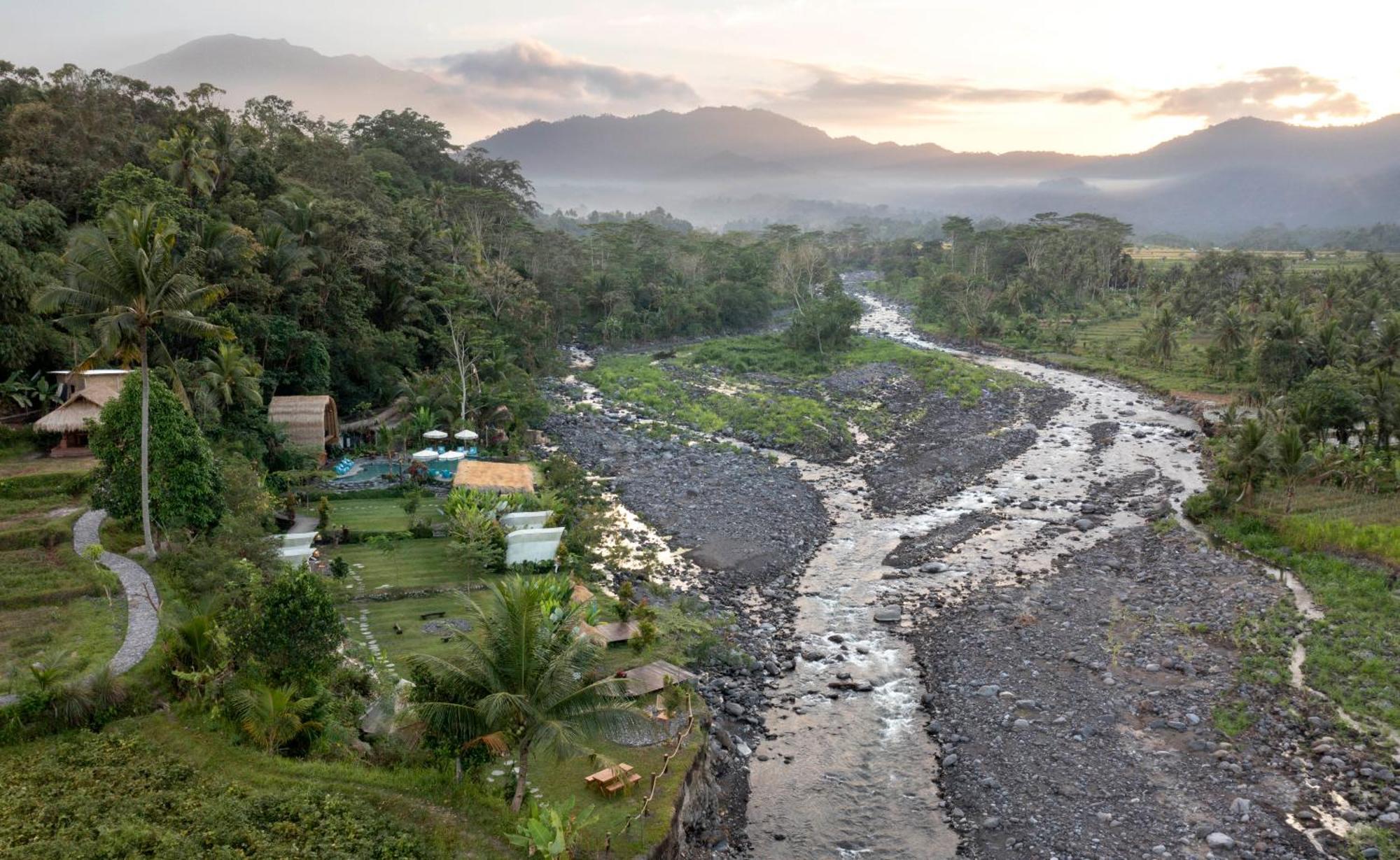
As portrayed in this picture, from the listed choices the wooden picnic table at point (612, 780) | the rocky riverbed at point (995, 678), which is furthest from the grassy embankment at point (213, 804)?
the rocky riverbed at point (995, 678)

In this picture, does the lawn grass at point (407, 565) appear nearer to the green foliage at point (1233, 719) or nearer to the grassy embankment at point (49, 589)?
the grassy embankment at point (49, 589)

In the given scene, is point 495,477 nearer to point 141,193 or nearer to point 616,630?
point 616,630

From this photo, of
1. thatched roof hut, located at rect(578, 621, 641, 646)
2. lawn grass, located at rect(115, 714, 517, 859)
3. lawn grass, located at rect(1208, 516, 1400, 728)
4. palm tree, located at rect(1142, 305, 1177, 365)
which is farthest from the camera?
palm tree, located at rect(1142, 305, 1177, 365)

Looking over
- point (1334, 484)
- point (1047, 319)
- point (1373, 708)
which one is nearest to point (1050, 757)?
point (1373, 708)

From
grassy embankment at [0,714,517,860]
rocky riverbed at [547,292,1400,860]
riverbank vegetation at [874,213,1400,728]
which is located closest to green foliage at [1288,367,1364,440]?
riverbank vegetation at [874,213,1400,728]

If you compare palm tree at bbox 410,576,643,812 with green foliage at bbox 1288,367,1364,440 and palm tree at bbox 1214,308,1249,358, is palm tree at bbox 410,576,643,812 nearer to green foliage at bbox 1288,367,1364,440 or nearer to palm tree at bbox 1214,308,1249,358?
green foliage at bbox 1288,367,1364,440

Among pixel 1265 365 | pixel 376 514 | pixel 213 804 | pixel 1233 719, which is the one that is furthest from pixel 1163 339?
pixel 213 804
